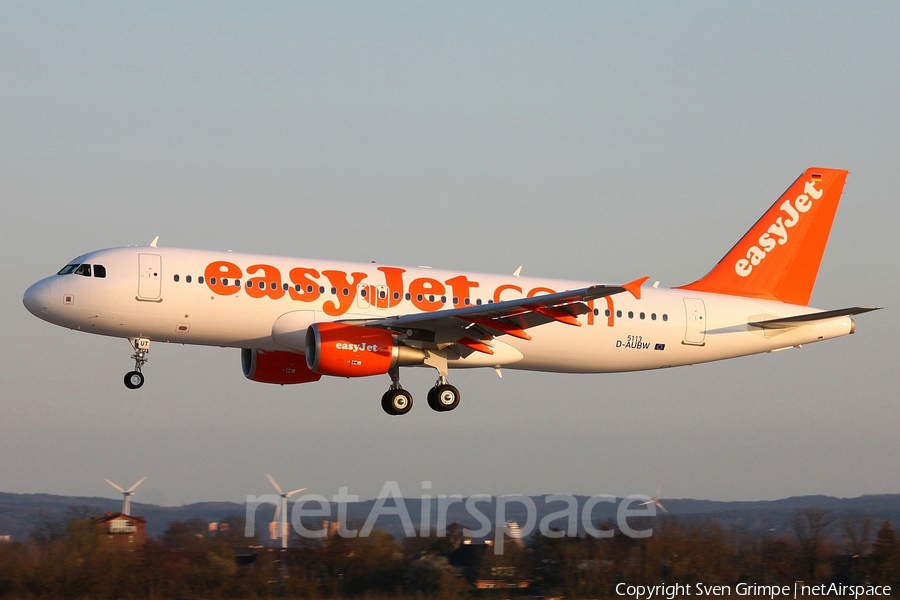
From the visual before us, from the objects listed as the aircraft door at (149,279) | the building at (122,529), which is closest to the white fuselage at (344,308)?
the aircraft door at (149,279)

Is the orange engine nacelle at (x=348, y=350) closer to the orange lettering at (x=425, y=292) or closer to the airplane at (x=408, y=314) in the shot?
the airplane at (x=408, y=314)

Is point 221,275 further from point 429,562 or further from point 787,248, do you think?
point 787,248

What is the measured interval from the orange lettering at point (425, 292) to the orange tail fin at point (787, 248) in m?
10.6

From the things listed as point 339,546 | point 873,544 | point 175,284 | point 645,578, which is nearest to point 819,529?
point 873,544

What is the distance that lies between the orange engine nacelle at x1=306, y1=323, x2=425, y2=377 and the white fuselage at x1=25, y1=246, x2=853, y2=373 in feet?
3.70

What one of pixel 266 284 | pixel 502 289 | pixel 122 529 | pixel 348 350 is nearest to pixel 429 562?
pixel 348 350

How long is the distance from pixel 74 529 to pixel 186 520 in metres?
6.19

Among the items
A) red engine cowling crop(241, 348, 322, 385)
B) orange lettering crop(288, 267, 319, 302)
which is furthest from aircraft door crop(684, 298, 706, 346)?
orange lettering crop(288, 267, 319, 302)

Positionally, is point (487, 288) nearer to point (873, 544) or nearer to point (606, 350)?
point (606, 350)

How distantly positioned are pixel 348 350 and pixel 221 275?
487cm

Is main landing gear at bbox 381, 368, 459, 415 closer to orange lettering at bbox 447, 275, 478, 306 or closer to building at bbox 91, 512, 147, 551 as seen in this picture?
Answer: orange lettering at bbox 447, 275, 478, 306

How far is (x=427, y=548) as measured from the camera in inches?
1827

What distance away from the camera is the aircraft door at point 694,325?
158 feet

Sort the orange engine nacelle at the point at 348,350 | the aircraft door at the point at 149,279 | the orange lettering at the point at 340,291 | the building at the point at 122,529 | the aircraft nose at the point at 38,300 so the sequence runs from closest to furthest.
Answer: the orange engine nacelle at the point at 348,350 → the aircraft door at the point at 149,279 → the aircraft nose at the point at 38,300 → the orange lettering at the point at 340,291 → the building at the point at 122,529
